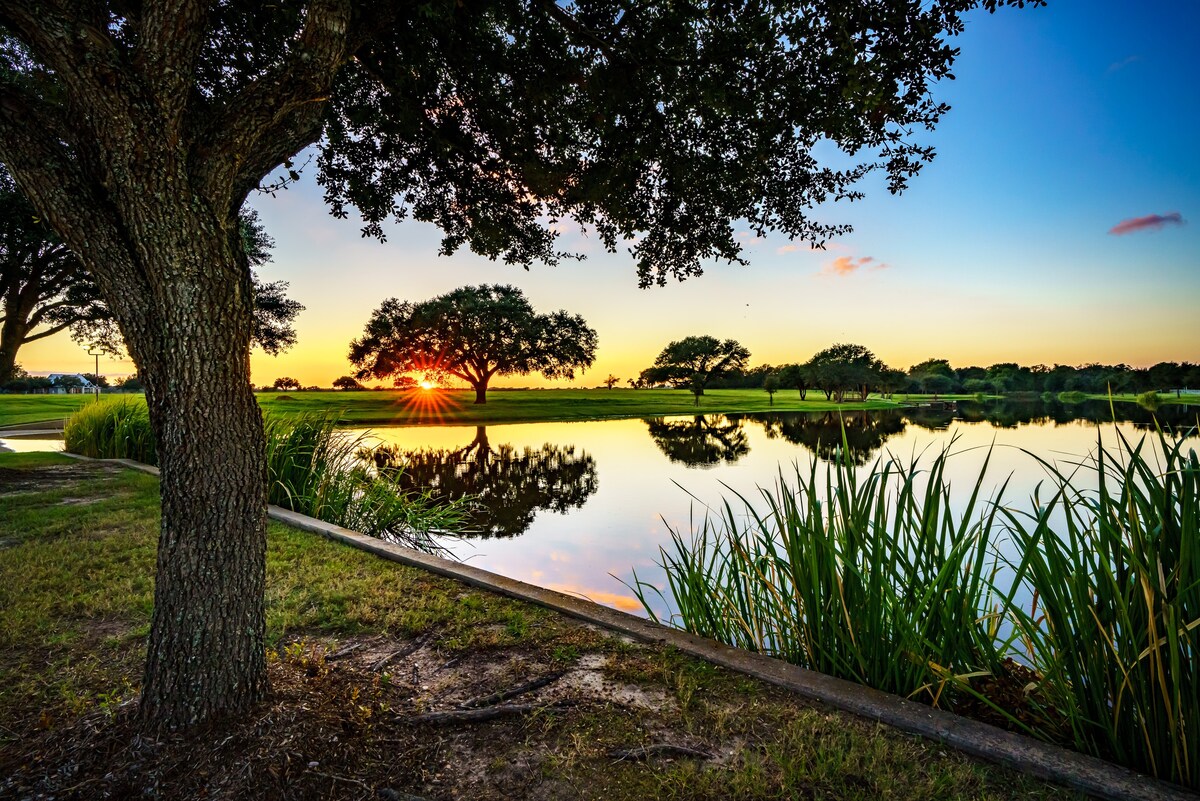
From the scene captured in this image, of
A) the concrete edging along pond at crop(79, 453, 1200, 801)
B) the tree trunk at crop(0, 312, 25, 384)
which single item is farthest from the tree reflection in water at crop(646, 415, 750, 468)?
the tree trunk at crop(0, 312, 25, 384)

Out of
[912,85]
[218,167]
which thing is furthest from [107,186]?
[912,85]

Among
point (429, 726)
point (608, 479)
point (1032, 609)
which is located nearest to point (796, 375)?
point (608, 479)

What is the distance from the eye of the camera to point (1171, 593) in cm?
215

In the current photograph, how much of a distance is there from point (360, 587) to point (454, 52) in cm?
487

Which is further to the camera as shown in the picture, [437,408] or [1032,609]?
[437,408]

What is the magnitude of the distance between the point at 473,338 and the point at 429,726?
124 feet

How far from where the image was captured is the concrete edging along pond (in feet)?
6.46

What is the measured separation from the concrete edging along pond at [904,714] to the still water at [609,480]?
0.87 meters

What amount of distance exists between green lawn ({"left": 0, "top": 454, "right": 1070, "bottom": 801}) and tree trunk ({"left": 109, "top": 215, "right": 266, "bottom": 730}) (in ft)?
0.64

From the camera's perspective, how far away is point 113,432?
1182 cm

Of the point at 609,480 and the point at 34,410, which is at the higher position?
the point at 34,410

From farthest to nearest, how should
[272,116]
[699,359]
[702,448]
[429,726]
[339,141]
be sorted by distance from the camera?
[699,359], [702,448], [339,141], [429,726], [272,116]

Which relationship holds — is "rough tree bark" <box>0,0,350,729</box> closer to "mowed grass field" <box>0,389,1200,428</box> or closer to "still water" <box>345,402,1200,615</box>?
"still water" <box>345,402,1200,615</box>

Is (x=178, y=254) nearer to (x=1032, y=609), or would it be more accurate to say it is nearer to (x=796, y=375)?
(x=1032, y=609)
